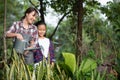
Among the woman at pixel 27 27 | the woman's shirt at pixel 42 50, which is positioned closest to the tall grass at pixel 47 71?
the woman at pixel 27 27

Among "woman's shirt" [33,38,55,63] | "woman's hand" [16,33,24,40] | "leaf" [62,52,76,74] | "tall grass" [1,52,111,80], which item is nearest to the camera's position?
"tall grass" [1,52,111,80]

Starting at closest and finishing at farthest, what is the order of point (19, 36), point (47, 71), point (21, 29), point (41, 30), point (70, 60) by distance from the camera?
point (47, 71) < point (70, 60) < point (19, 36) < point (21, 29) < point (41, 30)

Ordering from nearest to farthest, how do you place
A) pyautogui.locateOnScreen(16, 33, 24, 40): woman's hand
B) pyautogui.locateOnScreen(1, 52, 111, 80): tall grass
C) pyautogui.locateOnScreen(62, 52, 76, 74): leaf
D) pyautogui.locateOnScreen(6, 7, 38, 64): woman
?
pyautogui.locateOnScreen(1, 52, 111, 80): tall grass, pyautogui.locateOnScreen(62, 52, 76, 74): leaf, pyautogui.locateOnScreen(16, 33, 24, 40): woman's hand, pyautogui.locateOnScreen(6, 7, 38, 64): woman

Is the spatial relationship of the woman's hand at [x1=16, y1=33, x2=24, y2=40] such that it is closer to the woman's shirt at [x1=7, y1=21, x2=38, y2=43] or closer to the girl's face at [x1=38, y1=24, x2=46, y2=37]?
the woman's shirt at [x1=7, y1=21, x2=38, y2=43]

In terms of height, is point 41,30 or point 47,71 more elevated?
point 41,30

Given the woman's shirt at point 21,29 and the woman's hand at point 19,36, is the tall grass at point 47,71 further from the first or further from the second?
the woman's shirt at point 21,29

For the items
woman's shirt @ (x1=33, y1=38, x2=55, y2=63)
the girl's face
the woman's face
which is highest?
the woman's face

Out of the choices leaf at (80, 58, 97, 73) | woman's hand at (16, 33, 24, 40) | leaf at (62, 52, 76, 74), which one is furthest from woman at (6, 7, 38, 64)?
leaf at (80, 58, 97, 73)

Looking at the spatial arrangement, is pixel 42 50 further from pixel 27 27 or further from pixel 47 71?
pixel 47 71

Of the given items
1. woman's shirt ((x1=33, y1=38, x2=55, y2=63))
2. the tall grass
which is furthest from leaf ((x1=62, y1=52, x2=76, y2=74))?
woman's shirt ((x1=33, y1=38, x2=55, y2=63))

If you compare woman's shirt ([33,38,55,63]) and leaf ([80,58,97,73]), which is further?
woman's shirt ([33,38,55,63])

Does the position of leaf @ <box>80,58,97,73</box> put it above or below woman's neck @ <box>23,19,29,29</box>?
below

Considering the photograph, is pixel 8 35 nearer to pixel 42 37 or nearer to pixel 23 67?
pixel 42 37

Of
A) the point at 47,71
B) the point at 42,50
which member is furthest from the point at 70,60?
the point at 42,50
